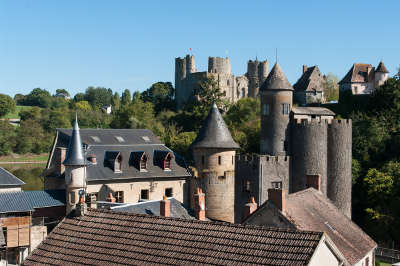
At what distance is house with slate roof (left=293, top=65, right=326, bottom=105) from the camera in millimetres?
66062

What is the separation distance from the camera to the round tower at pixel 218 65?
3383 inches

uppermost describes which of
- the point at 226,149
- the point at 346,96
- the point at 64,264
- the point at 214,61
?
the point at 214,61

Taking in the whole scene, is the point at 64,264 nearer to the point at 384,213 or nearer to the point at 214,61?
the point at 384,213

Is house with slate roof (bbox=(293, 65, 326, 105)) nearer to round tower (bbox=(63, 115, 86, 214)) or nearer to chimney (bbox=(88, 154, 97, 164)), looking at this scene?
chimney (bbox=(88, 154, 97, 164))

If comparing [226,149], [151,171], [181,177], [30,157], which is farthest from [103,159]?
[30,157]

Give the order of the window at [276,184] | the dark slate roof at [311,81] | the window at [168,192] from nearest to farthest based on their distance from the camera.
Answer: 1. the window at [168,192]
2. the window at [276,184]
3. the dark slate roof at [311,81]

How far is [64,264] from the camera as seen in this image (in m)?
14.9

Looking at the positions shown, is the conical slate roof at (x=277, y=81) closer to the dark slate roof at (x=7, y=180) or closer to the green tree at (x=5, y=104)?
the dark slate roof at (x=7, y=180)

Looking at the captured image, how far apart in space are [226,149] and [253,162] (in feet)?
16.7

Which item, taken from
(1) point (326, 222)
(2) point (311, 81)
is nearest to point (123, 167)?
(1) point (326, 222)

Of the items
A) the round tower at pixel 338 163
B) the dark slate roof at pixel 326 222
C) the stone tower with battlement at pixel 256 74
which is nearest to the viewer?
the dark slate roof at pixel 326 222

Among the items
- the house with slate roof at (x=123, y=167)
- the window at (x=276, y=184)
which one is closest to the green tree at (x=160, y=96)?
the house with slate roof at (x=123, y=167)

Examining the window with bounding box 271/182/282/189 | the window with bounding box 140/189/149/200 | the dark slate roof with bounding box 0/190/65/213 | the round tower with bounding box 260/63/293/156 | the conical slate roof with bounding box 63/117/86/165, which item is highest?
the round tower with bounding box 260/63/293/156

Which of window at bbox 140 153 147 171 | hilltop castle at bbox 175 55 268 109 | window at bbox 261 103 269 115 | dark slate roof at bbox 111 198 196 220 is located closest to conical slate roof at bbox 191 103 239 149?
window at bbox 140 153 147 171
